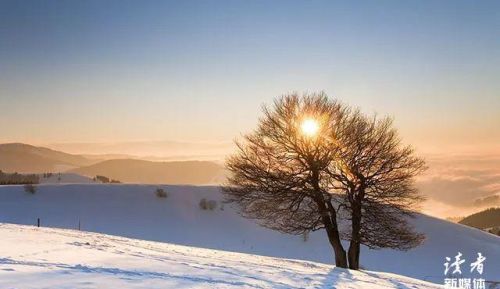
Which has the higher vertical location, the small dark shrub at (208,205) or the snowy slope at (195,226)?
the small dark shrub at (208,205)

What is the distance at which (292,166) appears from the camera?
23.7 meters

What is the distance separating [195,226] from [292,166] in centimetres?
2235

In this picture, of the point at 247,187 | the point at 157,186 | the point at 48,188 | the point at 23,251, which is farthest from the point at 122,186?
the point at 23,251

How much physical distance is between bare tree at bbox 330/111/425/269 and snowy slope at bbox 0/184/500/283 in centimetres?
1325

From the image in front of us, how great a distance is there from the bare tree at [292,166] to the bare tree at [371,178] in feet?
2.34

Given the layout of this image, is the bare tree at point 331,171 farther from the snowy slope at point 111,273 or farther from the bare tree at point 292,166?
the snowy slope at point 111,273

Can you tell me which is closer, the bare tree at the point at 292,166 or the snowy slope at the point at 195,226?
the bare tree at the point at 292,166

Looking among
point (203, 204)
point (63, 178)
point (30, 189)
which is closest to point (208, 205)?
point (203, 204)

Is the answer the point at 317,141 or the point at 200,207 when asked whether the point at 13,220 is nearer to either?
the point at 200,207

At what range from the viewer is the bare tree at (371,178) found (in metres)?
23.4

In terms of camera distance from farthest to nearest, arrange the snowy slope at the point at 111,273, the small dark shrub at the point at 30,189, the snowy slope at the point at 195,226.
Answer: the small dark shrub at the point at 30,189 < the snowy slope at the point at 195,226 < the snowy slope at the point at 111,273

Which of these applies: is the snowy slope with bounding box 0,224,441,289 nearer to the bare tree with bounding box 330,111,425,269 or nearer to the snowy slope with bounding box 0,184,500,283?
the bare tree with bounding box 330,111,425,269

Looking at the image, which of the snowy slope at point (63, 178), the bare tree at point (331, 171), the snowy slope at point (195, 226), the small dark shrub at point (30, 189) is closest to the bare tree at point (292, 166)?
the bare tree at point (331, 171)

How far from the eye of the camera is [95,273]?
1021cm
